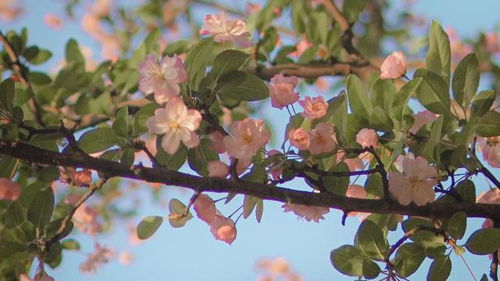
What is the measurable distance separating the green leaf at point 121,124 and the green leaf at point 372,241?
0.35 metres

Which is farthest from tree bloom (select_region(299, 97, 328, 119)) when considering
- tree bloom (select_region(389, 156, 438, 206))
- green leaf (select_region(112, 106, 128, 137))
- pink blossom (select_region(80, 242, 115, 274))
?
pink blossom (select_region(80, 242, 115, 274))

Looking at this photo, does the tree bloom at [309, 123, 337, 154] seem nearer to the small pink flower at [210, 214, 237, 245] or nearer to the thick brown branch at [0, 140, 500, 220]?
the thick brown branch at [0, 140, 500, 220]

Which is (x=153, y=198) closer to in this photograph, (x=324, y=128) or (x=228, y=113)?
(x=228, y=113)

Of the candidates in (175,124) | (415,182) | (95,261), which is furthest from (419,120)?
(95,261)

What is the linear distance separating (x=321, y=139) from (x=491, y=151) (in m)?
0.30

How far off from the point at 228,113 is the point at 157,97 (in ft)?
3.42

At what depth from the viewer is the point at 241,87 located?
0.93 m

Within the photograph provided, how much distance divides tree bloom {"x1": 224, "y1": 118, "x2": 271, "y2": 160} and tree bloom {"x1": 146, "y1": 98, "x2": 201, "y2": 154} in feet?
0.14

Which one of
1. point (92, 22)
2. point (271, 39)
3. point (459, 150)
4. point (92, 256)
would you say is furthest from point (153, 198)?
point (459, 150)

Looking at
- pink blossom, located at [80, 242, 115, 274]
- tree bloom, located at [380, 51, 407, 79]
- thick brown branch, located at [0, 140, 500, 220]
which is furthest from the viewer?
pink blossom, located at [80, 242, 115, 274]

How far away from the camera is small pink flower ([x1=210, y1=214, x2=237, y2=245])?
93 centimetres

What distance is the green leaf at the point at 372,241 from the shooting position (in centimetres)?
92

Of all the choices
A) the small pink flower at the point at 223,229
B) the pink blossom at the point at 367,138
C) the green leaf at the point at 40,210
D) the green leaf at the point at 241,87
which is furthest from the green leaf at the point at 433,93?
the green leaf at the point at 40,210

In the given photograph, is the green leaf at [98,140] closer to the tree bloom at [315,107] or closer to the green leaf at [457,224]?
the tree bloom at [315,107]
